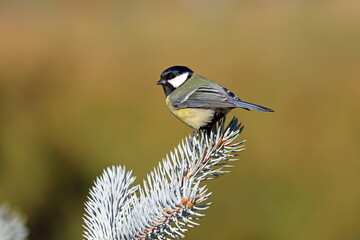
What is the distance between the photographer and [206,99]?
47.4 inches

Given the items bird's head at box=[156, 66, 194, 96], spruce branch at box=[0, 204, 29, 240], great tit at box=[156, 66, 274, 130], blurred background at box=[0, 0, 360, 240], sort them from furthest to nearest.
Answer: blurred background at box=[0, 0, 360, 240], bird's head at box=[156, 66, 194, 96], great tit at box=[156, 66, 274, 130], spruce branch at box=[0, 204, 29, 240]

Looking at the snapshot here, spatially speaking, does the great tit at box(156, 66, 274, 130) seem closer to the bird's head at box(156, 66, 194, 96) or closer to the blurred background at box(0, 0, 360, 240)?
the bird's head at box(156, 66, 194, 96)

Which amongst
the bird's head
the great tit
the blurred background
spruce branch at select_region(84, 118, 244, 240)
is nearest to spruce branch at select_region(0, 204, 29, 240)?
spruce branch at select_region(84, 118, 244, 240)

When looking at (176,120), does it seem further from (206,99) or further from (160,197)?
(160,197)

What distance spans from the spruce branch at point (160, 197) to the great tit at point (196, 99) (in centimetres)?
18

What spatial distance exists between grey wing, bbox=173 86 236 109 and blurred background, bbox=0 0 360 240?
136cm

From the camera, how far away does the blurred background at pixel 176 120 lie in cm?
257

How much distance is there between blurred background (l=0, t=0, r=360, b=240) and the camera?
2.57 meters

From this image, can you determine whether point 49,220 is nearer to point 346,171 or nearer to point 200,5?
point 346,171

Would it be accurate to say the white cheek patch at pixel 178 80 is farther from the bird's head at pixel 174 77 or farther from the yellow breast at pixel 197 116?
the yellow breast at pixel 197 116

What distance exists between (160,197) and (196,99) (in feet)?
1.83

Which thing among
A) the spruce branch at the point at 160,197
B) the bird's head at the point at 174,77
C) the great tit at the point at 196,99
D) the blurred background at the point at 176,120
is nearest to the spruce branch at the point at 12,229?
the spruce branch at the point at 160,197

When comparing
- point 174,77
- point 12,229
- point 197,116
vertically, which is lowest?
point 12,229

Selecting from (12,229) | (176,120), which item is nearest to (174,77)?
(12,229)
